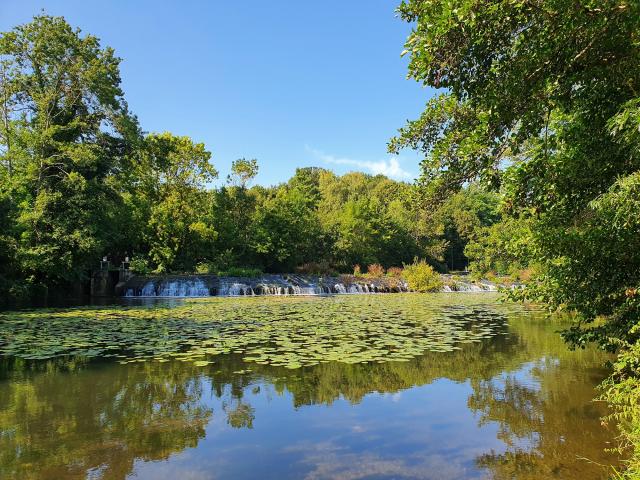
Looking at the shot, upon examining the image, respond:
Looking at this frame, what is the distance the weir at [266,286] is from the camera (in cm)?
2362

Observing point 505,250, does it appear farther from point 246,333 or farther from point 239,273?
point 239,273

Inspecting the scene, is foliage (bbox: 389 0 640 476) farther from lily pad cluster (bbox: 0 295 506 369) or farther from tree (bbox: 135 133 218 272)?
tree (bbox: 135 133 218 272)

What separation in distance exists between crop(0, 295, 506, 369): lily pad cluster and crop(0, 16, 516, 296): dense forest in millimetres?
3007

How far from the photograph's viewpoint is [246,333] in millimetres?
10211

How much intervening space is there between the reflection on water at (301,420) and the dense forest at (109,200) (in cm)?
270

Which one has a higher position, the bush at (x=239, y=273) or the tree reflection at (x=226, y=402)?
the bush at (x=239, y=273)

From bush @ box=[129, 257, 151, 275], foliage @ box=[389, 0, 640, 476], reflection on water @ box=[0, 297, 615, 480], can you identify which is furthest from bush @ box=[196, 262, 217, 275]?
foliage @ box=[389, 0, 640, 476]

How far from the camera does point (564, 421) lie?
16.1 feet

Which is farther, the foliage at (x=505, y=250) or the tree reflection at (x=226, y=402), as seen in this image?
the foliage at (x=505, y=250)

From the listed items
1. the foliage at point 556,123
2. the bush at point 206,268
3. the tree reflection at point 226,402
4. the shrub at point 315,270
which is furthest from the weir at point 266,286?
the foliage at point 556,123

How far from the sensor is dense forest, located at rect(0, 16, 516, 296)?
677 inches

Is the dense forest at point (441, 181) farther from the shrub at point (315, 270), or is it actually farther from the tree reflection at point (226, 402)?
the tree reflection at point (226, 402)

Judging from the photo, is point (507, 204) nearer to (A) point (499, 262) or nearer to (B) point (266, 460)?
(B) point (266, 460)

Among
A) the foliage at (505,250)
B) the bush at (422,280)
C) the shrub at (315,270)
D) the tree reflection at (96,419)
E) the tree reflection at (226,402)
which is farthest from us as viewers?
the shrub at (315,270)
